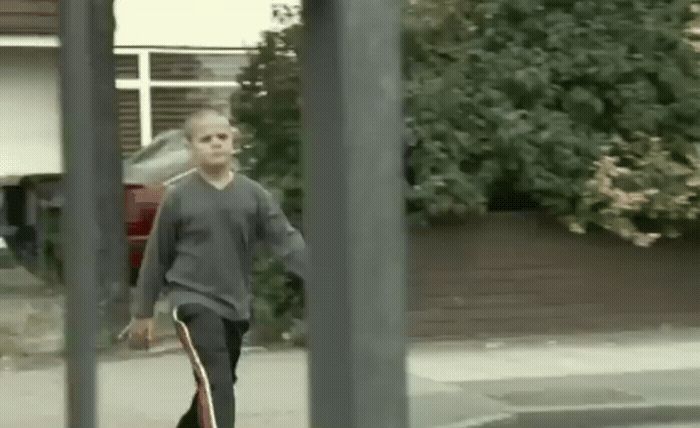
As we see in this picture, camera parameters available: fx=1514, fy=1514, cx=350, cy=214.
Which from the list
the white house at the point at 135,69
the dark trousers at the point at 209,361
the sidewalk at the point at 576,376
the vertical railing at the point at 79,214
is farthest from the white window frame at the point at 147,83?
the vertical railing at the point at 79,214

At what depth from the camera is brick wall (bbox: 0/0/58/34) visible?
41.7ft

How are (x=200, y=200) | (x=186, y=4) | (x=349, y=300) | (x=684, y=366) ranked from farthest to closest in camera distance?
(x=186, y=4)
(x=684, y=366)
(x=200, y=200)
(x=349, y=300)

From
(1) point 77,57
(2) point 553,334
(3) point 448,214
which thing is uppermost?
(1) point 77,57

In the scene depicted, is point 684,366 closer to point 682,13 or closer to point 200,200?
point 682,13

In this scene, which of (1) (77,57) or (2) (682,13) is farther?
(2) (682,13)

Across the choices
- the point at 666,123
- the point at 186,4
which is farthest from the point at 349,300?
the point at 186,4

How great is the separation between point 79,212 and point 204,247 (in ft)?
6.27

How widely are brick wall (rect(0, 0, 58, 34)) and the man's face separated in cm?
699

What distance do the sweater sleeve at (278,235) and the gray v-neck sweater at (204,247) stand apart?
4 centimetres

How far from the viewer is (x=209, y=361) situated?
5578 mm

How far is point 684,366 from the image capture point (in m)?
9.16

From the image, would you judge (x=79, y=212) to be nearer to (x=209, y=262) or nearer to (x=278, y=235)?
(x=209, y=262)

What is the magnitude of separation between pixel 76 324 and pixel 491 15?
705 centimetres

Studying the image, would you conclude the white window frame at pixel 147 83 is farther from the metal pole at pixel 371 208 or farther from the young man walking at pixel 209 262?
the metal pole at pixel 371 208
